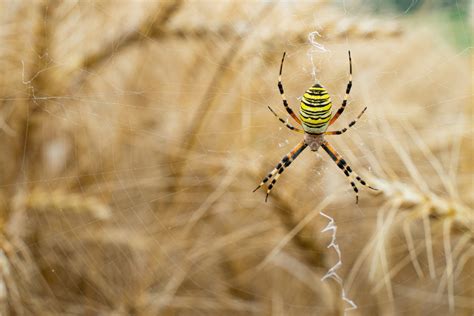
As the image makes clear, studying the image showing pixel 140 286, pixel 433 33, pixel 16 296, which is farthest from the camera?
pixel 433 33

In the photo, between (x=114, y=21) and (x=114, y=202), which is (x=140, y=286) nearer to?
(x=114, y=202)

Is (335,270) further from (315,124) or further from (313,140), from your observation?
(315,124)

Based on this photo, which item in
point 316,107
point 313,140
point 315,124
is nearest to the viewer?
point 316,107

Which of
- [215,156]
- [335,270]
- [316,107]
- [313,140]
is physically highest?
[316,107]

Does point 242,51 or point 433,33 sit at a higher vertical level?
Answer: point 433,33

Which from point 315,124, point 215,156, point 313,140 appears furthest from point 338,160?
Result: point 215,156

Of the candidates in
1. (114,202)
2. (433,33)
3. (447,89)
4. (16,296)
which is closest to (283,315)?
(114,202)

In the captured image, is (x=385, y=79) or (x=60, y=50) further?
(x=385, y=79)
